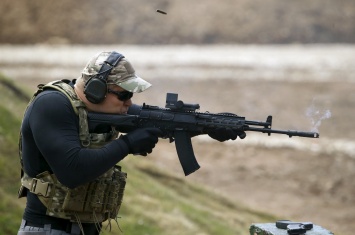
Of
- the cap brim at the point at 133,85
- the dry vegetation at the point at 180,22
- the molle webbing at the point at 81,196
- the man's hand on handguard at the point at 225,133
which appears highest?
the dry vegetation at the point at 180,22

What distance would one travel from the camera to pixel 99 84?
185 inches

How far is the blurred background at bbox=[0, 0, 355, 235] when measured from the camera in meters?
9.85

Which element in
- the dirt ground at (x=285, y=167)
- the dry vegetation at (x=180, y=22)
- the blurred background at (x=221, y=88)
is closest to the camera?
the blurred background at (x=221, y=88)

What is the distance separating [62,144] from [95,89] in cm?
42

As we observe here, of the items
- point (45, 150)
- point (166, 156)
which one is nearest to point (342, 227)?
point (166, 156)

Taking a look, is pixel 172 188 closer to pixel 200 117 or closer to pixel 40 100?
pixel 200 117

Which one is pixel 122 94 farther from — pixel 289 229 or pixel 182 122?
pixel 289 229

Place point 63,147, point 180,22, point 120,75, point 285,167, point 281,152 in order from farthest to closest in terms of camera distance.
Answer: point 180,22
point 281,152
point 285,167
point 120,75
point 63,147

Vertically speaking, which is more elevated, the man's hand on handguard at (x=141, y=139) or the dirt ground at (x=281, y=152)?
the dirt ground at (x=281, y=152)

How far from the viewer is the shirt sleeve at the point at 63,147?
4.49 metres

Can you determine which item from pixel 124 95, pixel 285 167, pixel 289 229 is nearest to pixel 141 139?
pixel 124 95

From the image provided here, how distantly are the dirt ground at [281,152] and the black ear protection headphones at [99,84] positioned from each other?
7598 mm

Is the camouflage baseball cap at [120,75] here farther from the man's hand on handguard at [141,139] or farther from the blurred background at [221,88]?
the blurred background at [221,88]

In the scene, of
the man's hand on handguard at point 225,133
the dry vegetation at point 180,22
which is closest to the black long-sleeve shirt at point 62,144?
the man's hand on handguard at point 225,133
